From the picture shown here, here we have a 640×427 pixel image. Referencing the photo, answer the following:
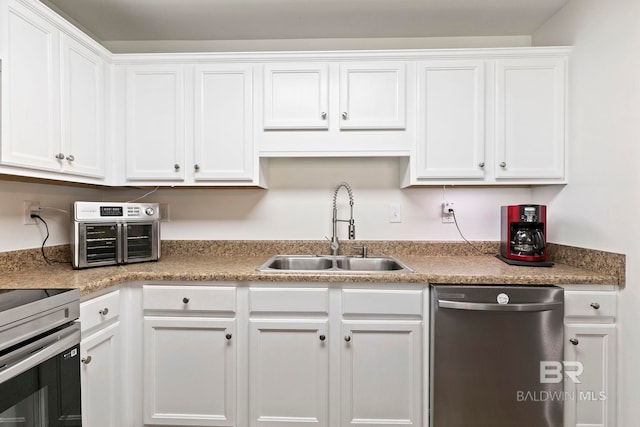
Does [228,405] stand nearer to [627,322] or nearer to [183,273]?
[183,273]

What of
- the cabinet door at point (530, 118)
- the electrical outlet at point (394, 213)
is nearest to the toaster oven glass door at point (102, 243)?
the electrical outlet at point (394, 213)

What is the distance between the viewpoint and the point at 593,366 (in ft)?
5.29

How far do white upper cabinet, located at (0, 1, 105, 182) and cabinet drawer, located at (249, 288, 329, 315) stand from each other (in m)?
1.15

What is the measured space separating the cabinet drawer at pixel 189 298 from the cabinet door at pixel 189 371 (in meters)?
0.06

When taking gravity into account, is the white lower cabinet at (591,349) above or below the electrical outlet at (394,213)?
below

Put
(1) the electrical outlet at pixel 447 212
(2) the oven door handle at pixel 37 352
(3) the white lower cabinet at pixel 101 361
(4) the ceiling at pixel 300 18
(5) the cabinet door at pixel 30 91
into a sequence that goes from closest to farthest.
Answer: (2) the oven door handle at pixel 37 352
(5) the cabinet door at pixel 30 91
(3) the white lower cabinet at pixel 101 361
(4) the ceiling at pixel 300 18
(1) the electrical outlet at pixel 447 212

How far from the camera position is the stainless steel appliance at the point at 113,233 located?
1.76 meters

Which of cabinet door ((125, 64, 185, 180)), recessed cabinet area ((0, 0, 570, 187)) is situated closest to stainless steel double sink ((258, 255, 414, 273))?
recessed cabinet area ((0, 0, 570, 187))

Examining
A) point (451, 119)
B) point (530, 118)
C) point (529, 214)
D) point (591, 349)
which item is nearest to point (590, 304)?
point (591, 349)

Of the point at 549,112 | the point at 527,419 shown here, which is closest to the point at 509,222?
the point at 549,112

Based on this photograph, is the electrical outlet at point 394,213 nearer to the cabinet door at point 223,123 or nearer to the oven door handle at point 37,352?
the cabinet door at point 223,123

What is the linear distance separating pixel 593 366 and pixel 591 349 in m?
0.08

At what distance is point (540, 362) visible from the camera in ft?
5.24

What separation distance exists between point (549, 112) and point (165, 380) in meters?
2.56
